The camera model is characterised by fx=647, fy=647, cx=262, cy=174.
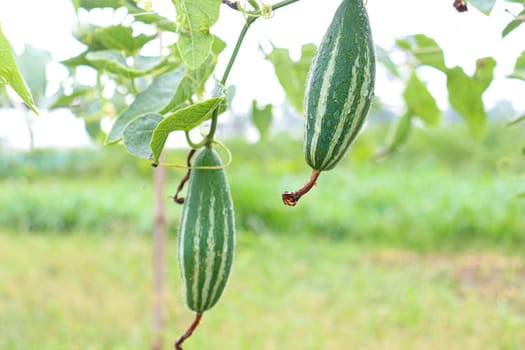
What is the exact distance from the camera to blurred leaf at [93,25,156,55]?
0.49 metres

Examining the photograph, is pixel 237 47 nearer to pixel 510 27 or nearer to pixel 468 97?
pixel 510 27

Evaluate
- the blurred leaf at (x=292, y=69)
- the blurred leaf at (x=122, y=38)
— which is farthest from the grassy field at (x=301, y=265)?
the blurred leaf at (x=122, y=38)

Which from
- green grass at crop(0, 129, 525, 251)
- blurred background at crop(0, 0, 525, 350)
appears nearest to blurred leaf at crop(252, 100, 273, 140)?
blurred background at crop(0, 0, 525, 350)

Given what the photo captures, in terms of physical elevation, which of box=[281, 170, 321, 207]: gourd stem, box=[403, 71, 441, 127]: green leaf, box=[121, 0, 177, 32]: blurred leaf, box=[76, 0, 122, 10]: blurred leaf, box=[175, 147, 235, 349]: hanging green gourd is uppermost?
box=[76, 0, 122, 10]: blurred leaf

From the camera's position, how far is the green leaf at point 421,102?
0.75m

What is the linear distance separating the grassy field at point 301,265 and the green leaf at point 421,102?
0.11 m

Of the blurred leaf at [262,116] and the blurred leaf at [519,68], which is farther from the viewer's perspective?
the blurred leaf at [262,116]

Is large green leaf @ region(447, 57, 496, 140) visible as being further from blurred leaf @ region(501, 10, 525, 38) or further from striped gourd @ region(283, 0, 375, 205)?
striped gourd @ region(283, 0, 375, 205)

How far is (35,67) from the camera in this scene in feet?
2.16

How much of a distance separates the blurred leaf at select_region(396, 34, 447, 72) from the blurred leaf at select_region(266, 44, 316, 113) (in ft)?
0.35

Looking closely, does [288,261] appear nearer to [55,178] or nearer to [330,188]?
[330,188]

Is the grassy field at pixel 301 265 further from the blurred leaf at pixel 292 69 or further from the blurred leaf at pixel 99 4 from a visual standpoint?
the blurred leaf at pixel 99 4

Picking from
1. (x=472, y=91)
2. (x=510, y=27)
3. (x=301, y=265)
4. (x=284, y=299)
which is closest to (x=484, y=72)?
(x=472, y=91)

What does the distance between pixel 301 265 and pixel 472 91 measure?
60.5 inches
